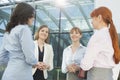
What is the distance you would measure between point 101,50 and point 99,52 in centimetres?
3

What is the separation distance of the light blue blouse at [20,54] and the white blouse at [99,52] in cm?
55

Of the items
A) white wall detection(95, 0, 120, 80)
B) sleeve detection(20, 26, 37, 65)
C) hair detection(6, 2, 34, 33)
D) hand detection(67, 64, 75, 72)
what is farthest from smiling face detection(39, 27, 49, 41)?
sleeve detection(20, 26, 37, 65)

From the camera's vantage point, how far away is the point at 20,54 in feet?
9.20

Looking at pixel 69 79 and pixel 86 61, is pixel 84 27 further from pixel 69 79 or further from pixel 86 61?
pixel 86 61

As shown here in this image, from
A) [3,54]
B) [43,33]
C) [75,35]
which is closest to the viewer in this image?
[3,54]

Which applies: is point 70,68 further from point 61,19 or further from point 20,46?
point 61,19

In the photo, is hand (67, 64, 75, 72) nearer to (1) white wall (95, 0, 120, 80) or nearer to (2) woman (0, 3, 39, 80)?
(2) woman (0, 3, 39, 80)

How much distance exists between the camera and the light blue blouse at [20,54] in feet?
9.04

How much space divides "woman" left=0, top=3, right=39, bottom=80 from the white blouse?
1.79 feet

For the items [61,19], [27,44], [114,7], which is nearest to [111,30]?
[27,44]

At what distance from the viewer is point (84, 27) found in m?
7.75

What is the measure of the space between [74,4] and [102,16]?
5.31 metres

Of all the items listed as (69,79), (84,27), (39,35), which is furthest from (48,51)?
(84,27)

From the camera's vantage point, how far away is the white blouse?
2.79 m
